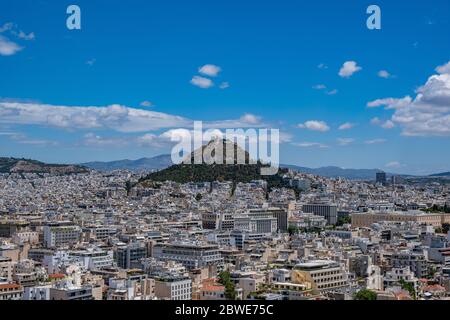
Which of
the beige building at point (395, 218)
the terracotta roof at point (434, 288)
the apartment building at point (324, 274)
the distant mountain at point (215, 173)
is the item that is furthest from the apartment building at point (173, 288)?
the distant mountain at point (215, 173)

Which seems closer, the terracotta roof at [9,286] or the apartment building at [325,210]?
the terracotta roof at [9,286]

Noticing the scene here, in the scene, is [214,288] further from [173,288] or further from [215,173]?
[215,173]

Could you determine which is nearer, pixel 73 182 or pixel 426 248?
pixel 426 248

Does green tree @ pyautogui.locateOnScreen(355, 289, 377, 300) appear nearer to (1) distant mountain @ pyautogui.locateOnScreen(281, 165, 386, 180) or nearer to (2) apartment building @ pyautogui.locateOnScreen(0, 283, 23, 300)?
(2) apartment building @ pyautogui.locateOnScreen(0, 283, 23, 300)

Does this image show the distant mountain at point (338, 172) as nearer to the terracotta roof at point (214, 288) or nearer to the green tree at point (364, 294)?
the terracotta roof at point (214, 288)

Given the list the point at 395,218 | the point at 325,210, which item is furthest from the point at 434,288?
the point at 325,210

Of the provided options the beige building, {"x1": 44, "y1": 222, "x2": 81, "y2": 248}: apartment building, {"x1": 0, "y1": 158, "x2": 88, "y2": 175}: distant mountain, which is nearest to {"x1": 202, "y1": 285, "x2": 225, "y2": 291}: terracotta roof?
{"x1": 44, "y1": 222, "x2": 81, "y2": 248}: apartment building

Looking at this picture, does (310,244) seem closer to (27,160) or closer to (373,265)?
(373,265)
